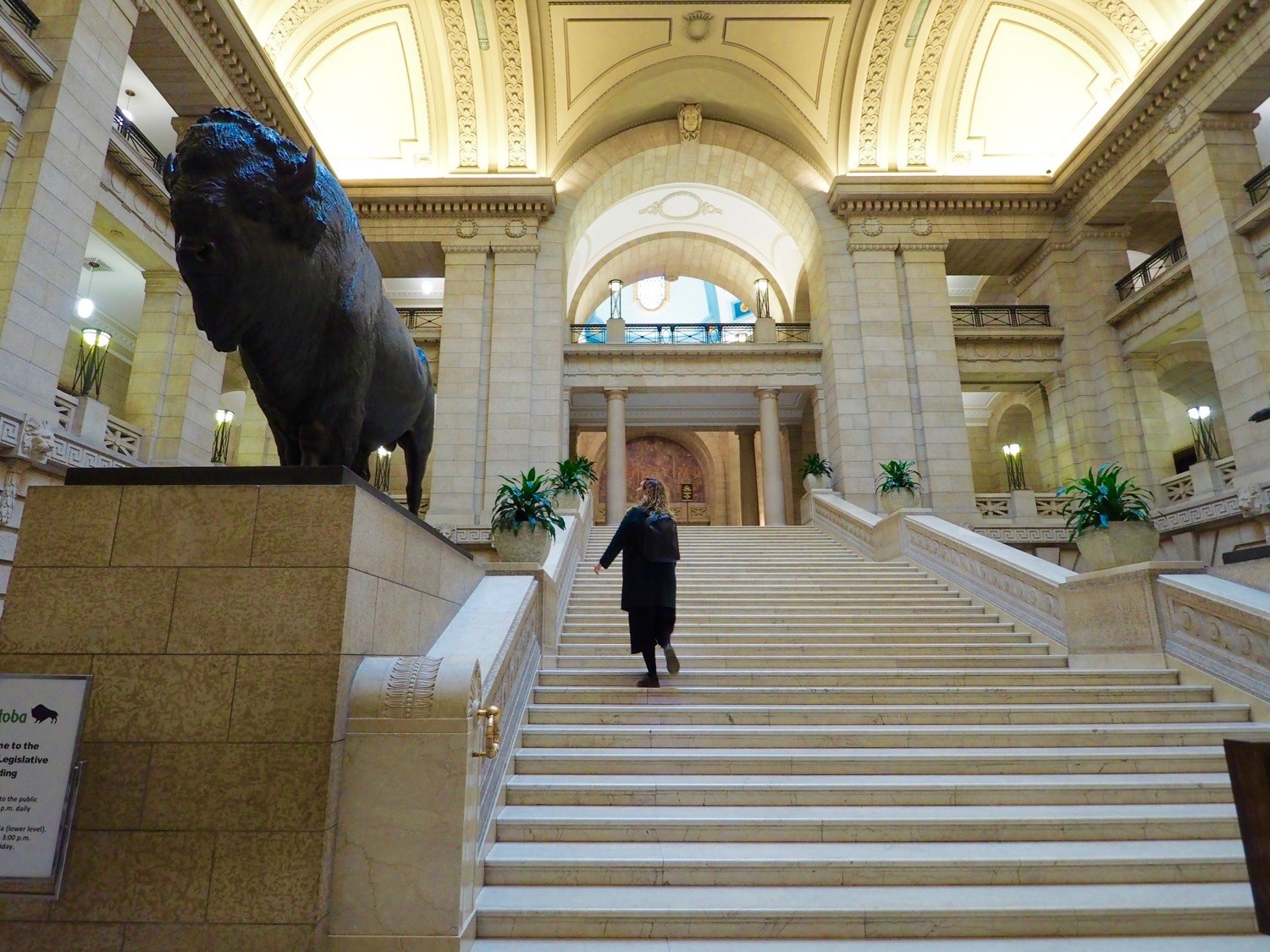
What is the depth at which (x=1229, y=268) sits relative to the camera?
1254cm

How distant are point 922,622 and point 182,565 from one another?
6.80 meters

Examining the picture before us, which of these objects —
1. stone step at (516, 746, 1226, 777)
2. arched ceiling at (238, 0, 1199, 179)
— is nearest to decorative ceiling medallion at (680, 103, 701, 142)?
arched ceiling at (238, 0, 1199, 179)

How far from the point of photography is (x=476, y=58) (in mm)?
16672

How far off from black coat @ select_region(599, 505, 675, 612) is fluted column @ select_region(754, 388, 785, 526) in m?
11.9

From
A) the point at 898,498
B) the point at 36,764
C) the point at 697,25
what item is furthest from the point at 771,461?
the point at 36,764

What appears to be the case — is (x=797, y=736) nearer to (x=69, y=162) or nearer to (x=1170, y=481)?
(x=69, y=162)

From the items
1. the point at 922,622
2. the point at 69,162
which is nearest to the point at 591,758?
the point at 922,622

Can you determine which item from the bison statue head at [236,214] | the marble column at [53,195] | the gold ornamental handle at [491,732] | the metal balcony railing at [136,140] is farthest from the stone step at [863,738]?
the metal balcony railing at [136,140]

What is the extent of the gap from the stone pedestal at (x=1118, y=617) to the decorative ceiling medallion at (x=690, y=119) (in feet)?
52.8

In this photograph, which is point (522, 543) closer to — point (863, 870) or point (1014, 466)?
point (863, 870)

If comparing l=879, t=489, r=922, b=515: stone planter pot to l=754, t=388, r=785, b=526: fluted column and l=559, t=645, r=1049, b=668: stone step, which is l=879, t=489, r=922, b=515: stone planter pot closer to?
l=754, t=388, r=785, b=526: fluted column

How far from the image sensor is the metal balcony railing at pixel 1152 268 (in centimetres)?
1503

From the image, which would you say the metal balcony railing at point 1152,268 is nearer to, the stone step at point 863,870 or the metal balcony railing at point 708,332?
the metal balcony railing at point 708,332

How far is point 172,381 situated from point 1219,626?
47.9ft
